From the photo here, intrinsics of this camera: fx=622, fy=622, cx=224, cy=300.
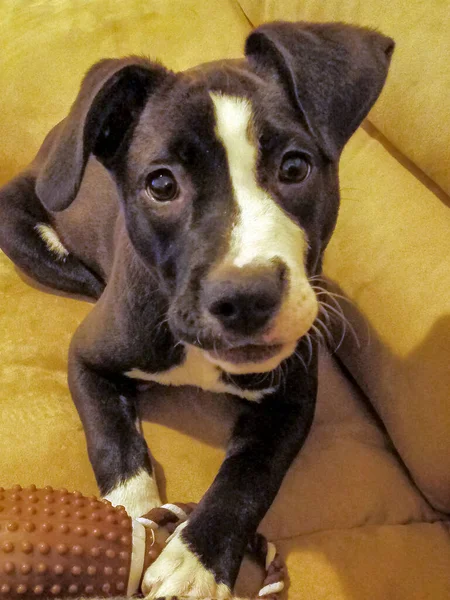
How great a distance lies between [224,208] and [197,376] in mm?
521

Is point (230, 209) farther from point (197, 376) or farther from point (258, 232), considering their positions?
point (197, 376)

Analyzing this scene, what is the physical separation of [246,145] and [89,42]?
1.42 meters

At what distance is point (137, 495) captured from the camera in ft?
4.32

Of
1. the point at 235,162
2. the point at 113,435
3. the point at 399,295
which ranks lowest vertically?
the point at 113,435

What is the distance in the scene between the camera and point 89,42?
2299 millimetres

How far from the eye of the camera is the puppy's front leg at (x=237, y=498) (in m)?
1.13

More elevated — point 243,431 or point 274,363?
point 274,363

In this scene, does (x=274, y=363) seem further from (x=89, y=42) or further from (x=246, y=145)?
(x=89, y=42)

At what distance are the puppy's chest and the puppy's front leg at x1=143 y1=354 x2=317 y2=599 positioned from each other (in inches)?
1.9

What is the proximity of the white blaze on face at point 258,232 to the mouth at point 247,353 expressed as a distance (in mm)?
27

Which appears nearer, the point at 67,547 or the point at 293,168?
the point at 67,547

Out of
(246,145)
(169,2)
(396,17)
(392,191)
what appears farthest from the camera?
(169,2)

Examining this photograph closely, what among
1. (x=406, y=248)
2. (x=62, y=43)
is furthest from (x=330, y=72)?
(x=62, y=43)

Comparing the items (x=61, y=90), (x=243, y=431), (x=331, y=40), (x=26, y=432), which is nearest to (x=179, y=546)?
(x=243, y=431)
